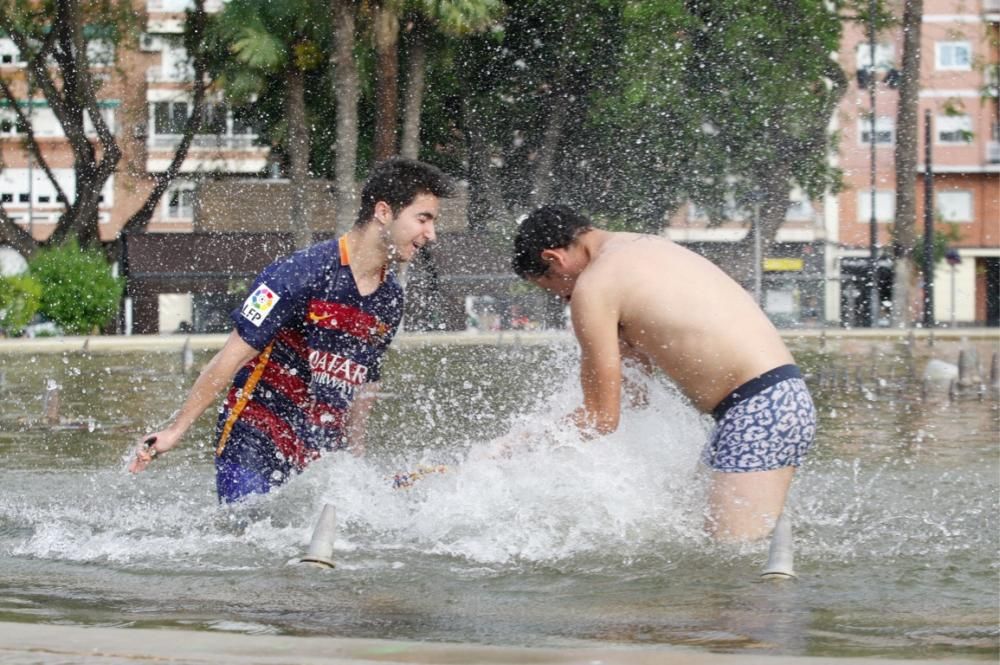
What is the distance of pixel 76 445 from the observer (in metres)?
10.2

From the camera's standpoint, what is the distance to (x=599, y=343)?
5.30 metres

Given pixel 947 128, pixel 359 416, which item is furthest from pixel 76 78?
pixel 947 128

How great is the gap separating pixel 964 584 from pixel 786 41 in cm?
2727

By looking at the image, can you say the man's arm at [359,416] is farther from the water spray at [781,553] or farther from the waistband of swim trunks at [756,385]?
the water spray at [781,553]

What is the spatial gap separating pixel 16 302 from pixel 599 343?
29.7 m

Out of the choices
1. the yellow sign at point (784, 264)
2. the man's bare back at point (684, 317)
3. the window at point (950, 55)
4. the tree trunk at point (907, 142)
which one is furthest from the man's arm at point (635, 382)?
the window at point (950, 55)

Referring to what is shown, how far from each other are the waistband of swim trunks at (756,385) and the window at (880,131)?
46016mm

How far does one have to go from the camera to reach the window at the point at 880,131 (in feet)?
169

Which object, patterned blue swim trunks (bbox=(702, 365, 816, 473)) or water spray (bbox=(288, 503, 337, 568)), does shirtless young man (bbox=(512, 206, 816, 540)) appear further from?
water spray (bbox=(288, 503, 337, 568))

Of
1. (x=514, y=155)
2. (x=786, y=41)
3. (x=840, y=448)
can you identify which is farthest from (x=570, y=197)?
(x=840, y=448)

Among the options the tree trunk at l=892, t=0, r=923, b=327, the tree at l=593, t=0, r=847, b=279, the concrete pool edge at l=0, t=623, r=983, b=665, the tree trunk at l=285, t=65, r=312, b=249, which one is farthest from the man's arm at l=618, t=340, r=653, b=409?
the tree trunk at l=892, t=0, r=923, b=327

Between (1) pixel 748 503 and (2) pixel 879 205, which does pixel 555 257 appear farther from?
(2) pixel 879 205

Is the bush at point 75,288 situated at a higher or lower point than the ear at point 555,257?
higher

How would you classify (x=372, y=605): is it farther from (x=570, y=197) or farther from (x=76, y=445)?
(x=570, y=197)
